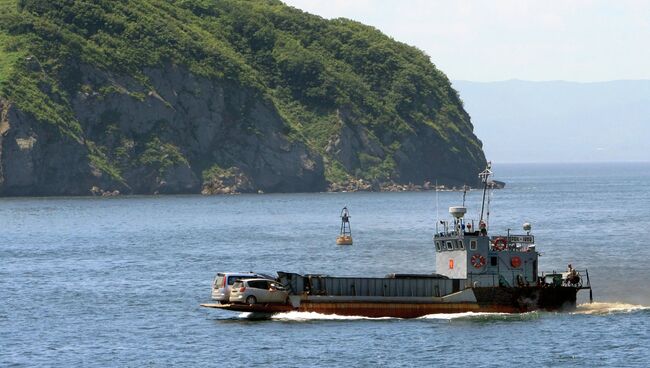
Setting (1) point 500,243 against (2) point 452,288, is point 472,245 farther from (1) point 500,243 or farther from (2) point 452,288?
(2) point 452,288

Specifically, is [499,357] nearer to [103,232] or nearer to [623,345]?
[623,345]

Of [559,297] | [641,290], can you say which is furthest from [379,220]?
[559,297]

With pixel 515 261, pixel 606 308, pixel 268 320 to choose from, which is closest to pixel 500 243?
pixel 515 261

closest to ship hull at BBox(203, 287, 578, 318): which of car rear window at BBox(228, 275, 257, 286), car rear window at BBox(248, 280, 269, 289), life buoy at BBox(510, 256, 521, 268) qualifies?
car rear window at BBox(248, 280, 269, 289)

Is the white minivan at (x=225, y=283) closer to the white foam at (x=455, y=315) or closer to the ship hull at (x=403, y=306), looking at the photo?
the ship hull at (x=403, y=306)

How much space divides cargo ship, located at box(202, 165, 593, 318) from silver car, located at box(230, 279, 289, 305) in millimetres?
250

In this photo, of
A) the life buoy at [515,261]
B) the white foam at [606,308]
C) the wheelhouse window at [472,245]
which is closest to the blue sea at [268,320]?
the white foam at [606,308]

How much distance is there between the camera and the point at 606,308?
279 feet

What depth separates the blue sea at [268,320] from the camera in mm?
69062

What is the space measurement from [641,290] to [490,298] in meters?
21.1

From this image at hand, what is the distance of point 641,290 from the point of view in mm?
96562

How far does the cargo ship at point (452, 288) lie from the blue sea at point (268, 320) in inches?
31.2

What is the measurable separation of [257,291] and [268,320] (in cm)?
227

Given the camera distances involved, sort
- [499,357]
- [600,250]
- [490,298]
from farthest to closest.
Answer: [600,250] < [490,298] < [499,357]
